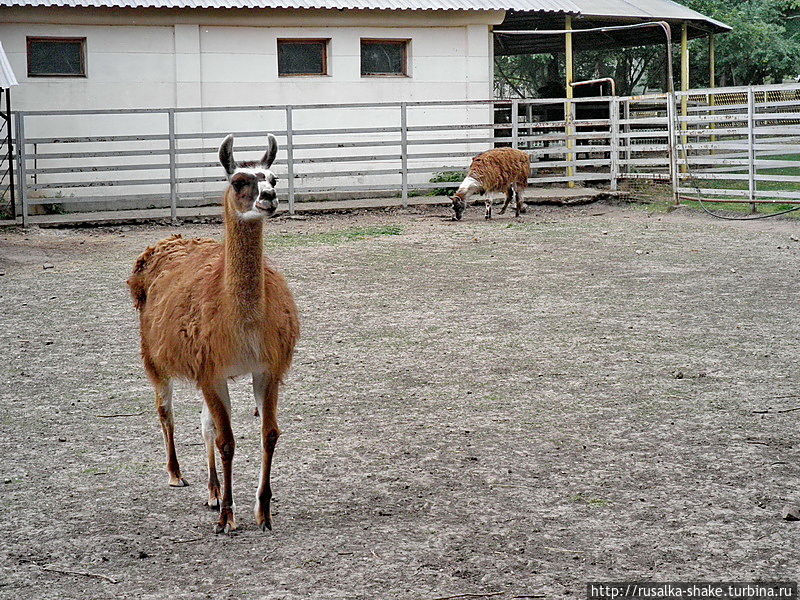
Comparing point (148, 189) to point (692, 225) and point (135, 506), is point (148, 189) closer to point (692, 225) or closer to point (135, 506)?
point (692, 225)

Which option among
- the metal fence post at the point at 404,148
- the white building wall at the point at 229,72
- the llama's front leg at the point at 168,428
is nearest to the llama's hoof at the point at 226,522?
the llama's front leg at the point at 168,428

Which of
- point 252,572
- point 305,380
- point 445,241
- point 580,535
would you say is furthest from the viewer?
point 445,241

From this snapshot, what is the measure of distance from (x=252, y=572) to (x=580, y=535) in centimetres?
126

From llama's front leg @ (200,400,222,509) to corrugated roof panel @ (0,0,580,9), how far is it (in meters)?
14.7

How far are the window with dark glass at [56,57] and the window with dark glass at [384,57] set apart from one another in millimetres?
5078

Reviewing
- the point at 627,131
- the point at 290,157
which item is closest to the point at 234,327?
the point at 290,157

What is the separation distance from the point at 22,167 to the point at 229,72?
4.19m

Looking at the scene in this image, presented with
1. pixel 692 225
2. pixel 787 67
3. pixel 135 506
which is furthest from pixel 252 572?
pixel 787 67

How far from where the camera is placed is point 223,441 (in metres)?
4.43

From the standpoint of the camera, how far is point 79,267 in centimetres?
1257

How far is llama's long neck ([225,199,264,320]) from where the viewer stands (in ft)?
14.3

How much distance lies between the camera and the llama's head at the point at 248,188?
4.27 m

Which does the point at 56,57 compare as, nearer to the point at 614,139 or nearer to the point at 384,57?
the point at 384,57

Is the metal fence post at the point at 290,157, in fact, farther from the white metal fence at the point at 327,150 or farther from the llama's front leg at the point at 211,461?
the llama's front leg at the point at 211,461
